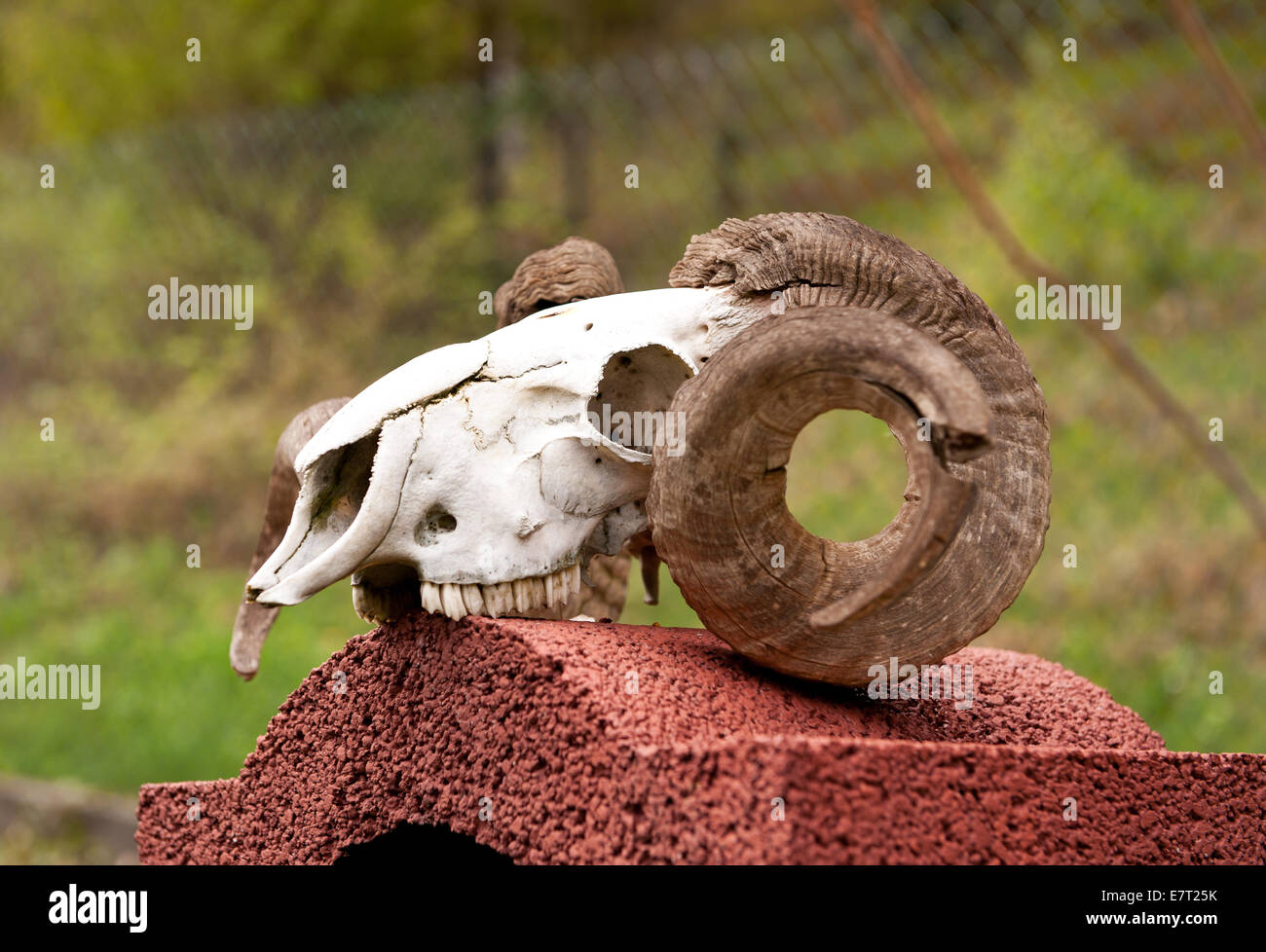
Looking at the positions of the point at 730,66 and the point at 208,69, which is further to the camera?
the point at 208,69

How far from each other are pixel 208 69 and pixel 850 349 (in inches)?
295

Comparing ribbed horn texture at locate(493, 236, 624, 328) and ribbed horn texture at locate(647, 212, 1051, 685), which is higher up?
ribbed horn texture at locate(493, 236, 624, 328)

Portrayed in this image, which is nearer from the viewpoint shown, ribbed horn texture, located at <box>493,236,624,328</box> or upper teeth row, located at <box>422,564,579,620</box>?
upper teeth row, located at <box>422,564,579,620</box>

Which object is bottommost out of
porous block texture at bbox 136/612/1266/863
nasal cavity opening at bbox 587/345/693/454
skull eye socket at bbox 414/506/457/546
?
porous block texture at bbox 136/612/1266/863

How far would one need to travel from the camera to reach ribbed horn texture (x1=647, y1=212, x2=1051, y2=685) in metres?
1.68

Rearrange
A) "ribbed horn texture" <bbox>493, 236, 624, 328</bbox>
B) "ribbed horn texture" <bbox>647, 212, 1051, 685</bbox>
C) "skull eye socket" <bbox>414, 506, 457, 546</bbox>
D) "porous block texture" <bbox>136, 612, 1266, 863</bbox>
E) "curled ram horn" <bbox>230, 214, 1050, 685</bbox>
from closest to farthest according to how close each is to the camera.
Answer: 1. "porous block texture" <bbox>136, 612, 1266, 863</bbox>
2. "ribbed horn texture" <bbox>647, 212, 1051, 685</bbox>
3. "curled ram horn" <bbox>230, 214, 1050, 685</bbox>
4. "skull eye socket" <bbox>414, 506, 457, 546</bbox>
5. "ribbed horn texture" <bbox>493, 236, 624, 328</bbox>

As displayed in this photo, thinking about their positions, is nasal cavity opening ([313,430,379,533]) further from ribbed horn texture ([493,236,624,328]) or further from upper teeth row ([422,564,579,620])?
ribbed horn texture ([493,236,624,328])

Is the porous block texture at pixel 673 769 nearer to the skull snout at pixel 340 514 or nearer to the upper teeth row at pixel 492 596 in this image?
the upper teeth row at pixel 492 596

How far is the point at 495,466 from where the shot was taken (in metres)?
1.92

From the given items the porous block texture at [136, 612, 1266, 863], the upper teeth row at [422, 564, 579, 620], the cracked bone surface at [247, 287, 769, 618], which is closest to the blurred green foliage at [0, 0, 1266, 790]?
the porous block texture at [136, 612, 1266, 863]

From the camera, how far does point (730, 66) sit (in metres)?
6.40

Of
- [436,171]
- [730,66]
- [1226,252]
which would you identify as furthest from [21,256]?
[1226,252]

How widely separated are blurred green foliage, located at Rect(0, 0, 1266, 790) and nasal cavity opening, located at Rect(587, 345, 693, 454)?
102 inches
